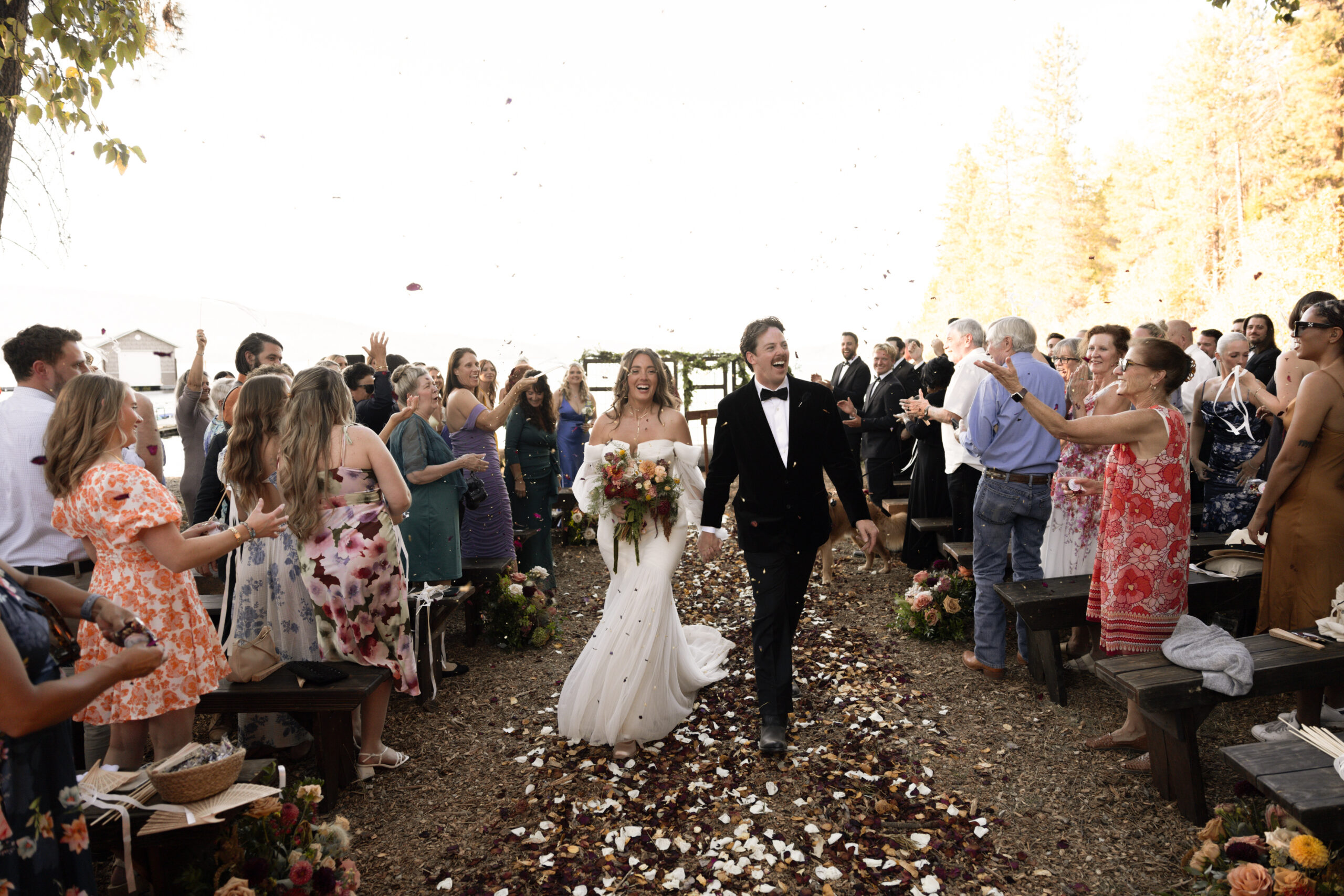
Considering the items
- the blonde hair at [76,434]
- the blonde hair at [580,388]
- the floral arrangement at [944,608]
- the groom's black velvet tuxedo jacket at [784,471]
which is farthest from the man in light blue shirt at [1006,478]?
the blonde hair at [76,434]

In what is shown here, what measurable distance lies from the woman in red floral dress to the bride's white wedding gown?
215 centimetres

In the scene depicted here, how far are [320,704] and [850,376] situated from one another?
894 cm

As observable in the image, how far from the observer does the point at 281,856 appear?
9.55ft

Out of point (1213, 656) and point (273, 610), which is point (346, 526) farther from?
point (1213, 656)

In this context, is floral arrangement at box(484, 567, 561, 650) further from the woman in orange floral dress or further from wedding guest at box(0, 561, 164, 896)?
wedding guest at box(0, 561, 164, 896)

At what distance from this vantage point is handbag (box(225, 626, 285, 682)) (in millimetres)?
3967

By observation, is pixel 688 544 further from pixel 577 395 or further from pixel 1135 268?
pixel 1135 268

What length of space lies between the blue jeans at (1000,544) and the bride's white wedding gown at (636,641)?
2.12 metres

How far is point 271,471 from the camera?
4262mm

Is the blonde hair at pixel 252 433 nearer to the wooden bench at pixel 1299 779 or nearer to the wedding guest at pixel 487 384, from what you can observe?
the wedding guest at pixel 487 384

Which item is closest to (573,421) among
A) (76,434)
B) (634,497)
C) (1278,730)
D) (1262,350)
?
(634,497)

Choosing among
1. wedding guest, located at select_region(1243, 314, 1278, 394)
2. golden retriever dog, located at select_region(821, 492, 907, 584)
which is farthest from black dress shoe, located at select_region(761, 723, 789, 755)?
wedding guest, located at select_region(1243, 314, 1278, 394)

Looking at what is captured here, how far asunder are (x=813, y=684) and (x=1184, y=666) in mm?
2489

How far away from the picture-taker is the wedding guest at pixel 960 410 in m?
5.80
